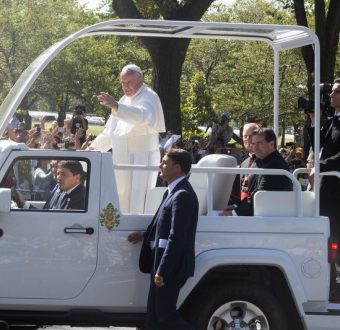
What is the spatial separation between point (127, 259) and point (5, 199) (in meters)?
0.99

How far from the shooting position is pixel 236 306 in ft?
21.6

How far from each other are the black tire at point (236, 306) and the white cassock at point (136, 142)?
1266 millimetres

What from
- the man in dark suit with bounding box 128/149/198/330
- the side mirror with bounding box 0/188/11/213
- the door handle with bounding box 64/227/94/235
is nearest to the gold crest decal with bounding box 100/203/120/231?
the door handle with bounding box 64/227/94/235

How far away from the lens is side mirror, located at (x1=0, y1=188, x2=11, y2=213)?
240 inches

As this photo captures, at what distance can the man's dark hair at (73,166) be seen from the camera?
6.55 m

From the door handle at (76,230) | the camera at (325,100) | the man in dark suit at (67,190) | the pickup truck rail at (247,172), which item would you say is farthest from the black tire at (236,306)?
the camera at (325,100)

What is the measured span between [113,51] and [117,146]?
37.9 m

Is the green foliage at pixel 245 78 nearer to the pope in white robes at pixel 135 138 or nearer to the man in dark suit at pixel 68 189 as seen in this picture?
the pope in white robes at pixel 135 138

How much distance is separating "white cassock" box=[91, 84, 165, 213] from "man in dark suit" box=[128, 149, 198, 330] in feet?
3.83

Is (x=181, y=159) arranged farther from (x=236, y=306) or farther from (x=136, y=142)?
(x=136, y=142)

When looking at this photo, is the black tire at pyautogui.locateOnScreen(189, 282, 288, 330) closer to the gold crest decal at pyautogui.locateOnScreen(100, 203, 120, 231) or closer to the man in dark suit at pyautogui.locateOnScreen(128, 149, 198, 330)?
the man in dark suit at pyautogui.locateOnScreen(128, 149, 198, 330)

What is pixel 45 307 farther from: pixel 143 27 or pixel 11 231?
pixel 143 27

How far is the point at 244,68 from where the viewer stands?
46969mm

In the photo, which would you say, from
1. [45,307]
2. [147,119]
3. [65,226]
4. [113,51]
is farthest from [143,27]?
[113,51]
